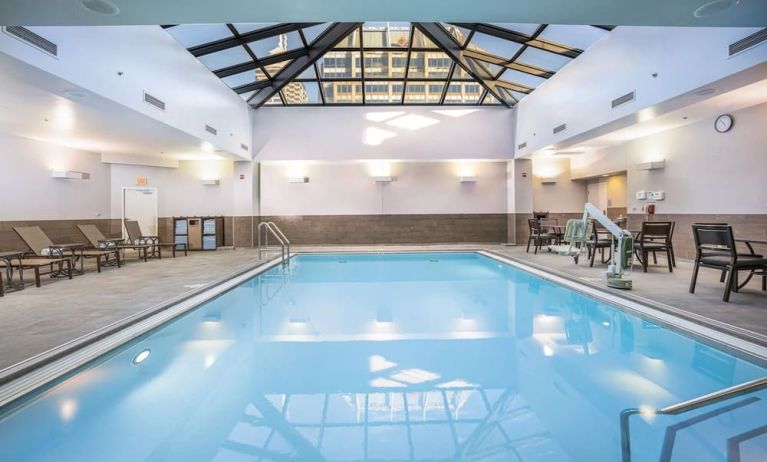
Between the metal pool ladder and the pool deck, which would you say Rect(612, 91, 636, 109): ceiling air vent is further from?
the metal pool ladder

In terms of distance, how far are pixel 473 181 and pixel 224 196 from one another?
7.93 meters

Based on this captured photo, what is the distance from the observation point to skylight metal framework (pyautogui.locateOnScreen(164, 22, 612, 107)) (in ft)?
26.9

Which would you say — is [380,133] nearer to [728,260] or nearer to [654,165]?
[654,165]

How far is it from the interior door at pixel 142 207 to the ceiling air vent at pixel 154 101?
5.59 meters

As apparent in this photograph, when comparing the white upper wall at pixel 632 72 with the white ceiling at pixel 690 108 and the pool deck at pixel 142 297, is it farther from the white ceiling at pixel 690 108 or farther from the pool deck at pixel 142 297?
the pool deck at pixel 142 297

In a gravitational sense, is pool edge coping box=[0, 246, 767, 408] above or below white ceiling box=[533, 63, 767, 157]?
below

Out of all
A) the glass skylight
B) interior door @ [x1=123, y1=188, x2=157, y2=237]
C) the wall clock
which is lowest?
interior door @ [x1=123, y1=188, x2=157, y2=237]

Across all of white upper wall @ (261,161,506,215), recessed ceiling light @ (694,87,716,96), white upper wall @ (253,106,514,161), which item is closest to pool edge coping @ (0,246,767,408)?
recessed ceiling light @ (694,87,716,96)

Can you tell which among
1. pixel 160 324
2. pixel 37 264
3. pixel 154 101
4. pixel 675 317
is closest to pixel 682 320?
pixel 675 317

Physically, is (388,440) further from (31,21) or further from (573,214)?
(573,214)

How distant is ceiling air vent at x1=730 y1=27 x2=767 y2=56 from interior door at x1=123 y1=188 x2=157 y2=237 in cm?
1335

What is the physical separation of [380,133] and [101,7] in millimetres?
8861

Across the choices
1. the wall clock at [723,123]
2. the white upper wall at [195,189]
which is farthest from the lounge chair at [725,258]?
the white upper wall at [195,189]

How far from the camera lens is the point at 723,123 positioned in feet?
24.0
